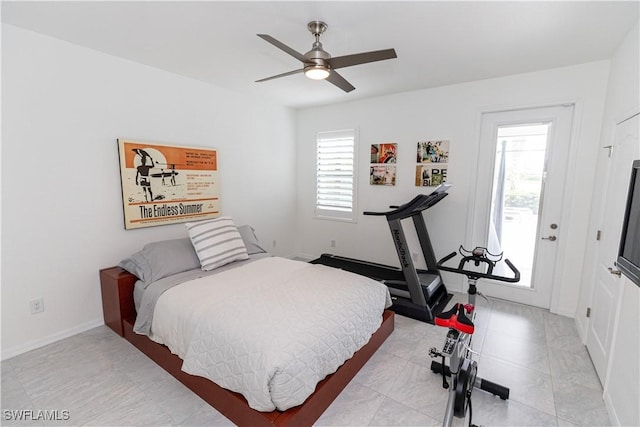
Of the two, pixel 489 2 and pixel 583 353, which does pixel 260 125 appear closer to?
pixel 489 2

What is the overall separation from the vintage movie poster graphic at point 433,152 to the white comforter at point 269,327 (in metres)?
1.94

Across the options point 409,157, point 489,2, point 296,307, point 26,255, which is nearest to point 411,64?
point 489,2

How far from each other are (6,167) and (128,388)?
1887 mm

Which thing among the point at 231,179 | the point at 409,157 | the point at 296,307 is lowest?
the point at 296,307

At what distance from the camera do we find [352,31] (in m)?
2.18

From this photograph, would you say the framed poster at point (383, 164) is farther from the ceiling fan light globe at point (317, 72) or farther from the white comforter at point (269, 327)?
the ceiling fan light globe at point (317, 72)

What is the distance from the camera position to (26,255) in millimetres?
2289

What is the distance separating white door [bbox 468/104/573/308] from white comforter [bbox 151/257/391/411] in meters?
1.77

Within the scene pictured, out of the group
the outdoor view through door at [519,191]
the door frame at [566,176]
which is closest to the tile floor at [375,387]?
the door frame at [566,176]

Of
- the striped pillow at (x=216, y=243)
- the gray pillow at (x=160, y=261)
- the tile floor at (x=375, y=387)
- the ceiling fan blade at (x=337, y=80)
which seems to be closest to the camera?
the tile floor at (x=375, y=387)

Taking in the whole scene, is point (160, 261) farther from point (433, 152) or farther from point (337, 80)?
point (433, 152)

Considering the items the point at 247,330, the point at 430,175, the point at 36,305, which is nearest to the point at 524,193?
the point at 430,175

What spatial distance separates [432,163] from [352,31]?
78.7 inches

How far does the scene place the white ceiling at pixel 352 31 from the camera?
1.89m
